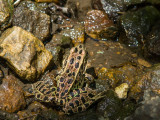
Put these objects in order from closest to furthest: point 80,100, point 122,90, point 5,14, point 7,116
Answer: point 7,116 → point 80,100 → point 122,90 → point 5,14

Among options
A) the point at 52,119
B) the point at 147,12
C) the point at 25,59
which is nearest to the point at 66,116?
the point at 52,119

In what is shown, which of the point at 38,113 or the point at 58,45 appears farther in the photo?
the point at 58,45

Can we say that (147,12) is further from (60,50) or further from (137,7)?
(60,50)

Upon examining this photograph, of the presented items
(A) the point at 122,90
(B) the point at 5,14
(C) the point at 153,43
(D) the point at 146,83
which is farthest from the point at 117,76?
(B) the point at 5,14

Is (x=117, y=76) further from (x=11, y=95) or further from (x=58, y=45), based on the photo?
(x=11, y=95)

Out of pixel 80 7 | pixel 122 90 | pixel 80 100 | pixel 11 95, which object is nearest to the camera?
pixel 80 100

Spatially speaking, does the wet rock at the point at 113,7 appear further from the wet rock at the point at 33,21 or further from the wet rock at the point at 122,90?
the wet rock at the point at 122,90

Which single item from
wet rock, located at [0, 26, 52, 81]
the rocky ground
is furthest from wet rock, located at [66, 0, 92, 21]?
wet rock, located at [0, 26, 52, 81]
